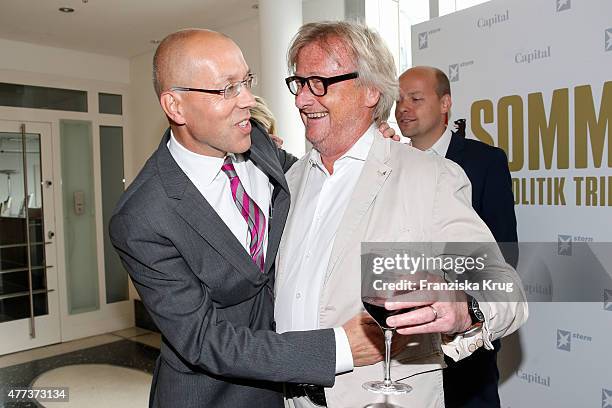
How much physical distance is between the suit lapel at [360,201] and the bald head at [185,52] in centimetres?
54

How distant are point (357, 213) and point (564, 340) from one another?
1.87 meters

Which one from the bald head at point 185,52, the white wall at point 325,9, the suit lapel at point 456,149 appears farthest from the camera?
the white wall at point 325,9

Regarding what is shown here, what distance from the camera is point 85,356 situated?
6.03 meters

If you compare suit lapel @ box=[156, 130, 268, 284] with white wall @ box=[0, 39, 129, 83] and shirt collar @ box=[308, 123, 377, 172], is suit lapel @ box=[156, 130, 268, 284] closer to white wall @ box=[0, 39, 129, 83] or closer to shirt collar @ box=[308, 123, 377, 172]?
shirt collar @ box=[308, 123, 377, 172]

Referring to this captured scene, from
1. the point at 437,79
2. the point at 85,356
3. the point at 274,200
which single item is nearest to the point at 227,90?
the point at 274,200

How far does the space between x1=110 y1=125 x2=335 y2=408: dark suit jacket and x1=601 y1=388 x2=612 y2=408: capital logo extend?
182 cm

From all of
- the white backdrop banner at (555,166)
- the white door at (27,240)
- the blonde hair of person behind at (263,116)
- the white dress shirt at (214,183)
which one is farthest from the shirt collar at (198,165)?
the white door at (27,240)

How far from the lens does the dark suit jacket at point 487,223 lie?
2602 millimetres

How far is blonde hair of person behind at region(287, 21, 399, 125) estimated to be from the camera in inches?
63.7

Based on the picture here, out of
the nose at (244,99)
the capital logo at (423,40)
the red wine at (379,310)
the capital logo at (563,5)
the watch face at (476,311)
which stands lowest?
the watch face at (476,311)

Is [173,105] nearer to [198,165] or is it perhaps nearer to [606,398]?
[198,165]

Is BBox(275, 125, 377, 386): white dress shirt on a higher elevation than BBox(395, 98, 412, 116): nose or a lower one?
lower

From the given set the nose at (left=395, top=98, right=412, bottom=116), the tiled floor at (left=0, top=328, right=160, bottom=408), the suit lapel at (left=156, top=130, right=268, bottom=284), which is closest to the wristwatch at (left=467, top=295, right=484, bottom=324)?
the suit lapel at (left=156, top=130, right=268, bottom=284)

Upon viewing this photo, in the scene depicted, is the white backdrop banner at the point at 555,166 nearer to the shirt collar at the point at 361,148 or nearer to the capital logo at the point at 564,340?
the capital logo at the point at 564,340
